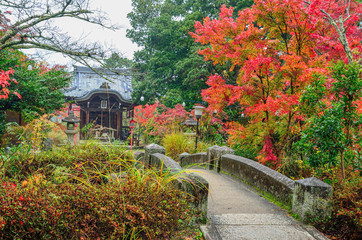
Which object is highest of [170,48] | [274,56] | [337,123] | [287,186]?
[170,48]

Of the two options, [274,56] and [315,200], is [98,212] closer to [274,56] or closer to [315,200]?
[315,200]

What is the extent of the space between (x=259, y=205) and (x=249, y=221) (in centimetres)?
80

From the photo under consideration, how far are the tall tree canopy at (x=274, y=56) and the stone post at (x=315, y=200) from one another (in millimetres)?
2070

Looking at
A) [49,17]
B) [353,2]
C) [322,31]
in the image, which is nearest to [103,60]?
[49,17]

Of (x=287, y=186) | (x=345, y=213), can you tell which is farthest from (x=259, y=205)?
(x=345, y=213)

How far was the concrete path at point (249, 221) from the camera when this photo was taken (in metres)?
3.23

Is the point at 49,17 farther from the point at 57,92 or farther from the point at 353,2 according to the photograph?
the point at 353,2

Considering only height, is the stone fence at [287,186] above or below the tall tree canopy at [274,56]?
below

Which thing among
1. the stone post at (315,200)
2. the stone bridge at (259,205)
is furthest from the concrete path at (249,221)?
the stone post at (315,200)

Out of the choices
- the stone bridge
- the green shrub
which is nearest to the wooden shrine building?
the stone bridge

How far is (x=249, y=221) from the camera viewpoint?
3625 millimetres

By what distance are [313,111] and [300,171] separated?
1.58 m

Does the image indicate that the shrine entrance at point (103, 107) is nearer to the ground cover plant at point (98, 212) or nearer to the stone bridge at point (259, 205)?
the stone bridge at point (259, 205)

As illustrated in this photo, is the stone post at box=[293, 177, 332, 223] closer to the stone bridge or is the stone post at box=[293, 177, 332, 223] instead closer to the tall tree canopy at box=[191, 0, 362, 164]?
the stone bridge
